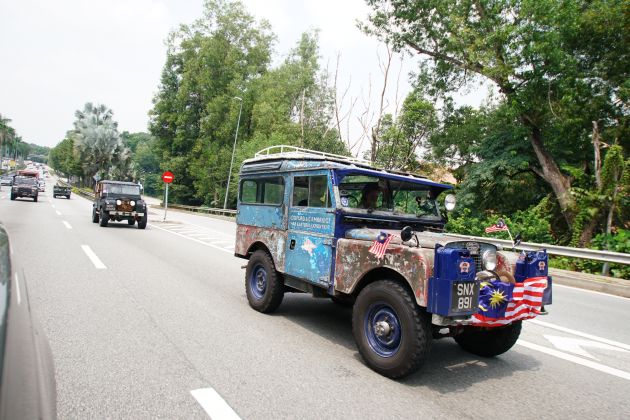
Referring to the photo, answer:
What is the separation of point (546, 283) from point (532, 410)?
1.32 m

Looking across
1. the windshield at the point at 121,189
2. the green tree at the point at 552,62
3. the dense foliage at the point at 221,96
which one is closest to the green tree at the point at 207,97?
the dense foliage at the point at 221,96

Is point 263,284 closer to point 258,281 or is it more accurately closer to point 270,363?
point 258,281

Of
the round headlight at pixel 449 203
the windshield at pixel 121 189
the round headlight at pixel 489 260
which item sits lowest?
the round headlight at pixel 489 260

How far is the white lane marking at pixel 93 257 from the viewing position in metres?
8.45

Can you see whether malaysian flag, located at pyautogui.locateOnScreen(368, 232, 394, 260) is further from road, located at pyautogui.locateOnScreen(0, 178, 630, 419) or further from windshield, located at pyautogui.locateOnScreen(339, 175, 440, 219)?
road, located at pyautogui.locateOnScreen(0, 178, 630, 419)

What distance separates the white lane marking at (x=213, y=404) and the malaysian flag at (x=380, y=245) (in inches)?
75.0

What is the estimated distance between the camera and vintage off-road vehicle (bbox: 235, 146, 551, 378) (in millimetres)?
3604

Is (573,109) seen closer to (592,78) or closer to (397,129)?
(592,78)

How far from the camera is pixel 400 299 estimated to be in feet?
12.2

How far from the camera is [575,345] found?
5266mm

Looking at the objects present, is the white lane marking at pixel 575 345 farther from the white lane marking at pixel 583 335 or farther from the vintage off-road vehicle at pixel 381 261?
the vintage off-road vehicle at pixel 381 261

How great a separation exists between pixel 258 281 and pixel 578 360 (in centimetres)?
420

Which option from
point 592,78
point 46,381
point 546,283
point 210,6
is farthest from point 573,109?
point 210,6

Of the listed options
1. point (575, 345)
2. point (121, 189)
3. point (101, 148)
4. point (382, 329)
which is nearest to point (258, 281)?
point (382, 329)
